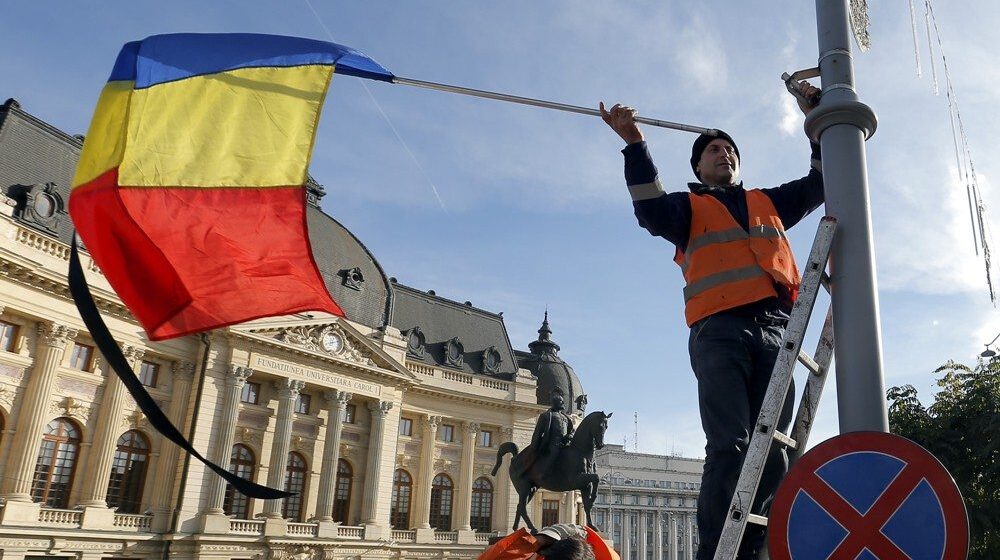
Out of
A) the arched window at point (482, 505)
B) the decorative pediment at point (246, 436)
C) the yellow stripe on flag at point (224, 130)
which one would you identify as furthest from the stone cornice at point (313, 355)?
the yellow stripe on flag at point (224, 130)

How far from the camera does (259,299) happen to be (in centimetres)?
440

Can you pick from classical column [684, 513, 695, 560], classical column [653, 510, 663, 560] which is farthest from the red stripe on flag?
classical column [684, 513, 695, 560]

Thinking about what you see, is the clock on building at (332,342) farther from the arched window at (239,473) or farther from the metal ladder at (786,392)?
the metal ladder at (786,392)

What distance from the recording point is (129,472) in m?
32.3

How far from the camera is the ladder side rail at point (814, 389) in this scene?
10.0 feet

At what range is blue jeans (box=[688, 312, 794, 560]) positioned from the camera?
3.17 m

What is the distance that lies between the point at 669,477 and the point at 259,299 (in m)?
99.9

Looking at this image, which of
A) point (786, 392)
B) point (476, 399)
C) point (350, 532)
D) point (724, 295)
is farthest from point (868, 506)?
point (476, 399)

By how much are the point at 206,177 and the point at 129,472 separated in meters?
32.2

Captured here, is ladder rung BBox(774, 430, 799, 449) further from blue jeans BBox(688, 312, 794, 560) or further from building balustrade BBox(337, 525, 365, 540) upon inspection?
building balustrade BBox(337, 525, 365, 540)

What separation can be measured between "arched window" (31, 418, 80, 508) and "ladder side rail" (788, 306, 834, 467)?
32.1 meters

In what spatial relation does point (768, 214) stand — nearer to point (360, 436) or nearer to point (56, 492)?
point (56, 492)

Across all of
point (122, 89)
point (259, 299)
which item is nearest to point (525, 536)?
point (259, 299)

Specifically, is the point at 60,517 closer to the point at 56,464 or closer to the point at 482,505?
the point at 56,464
